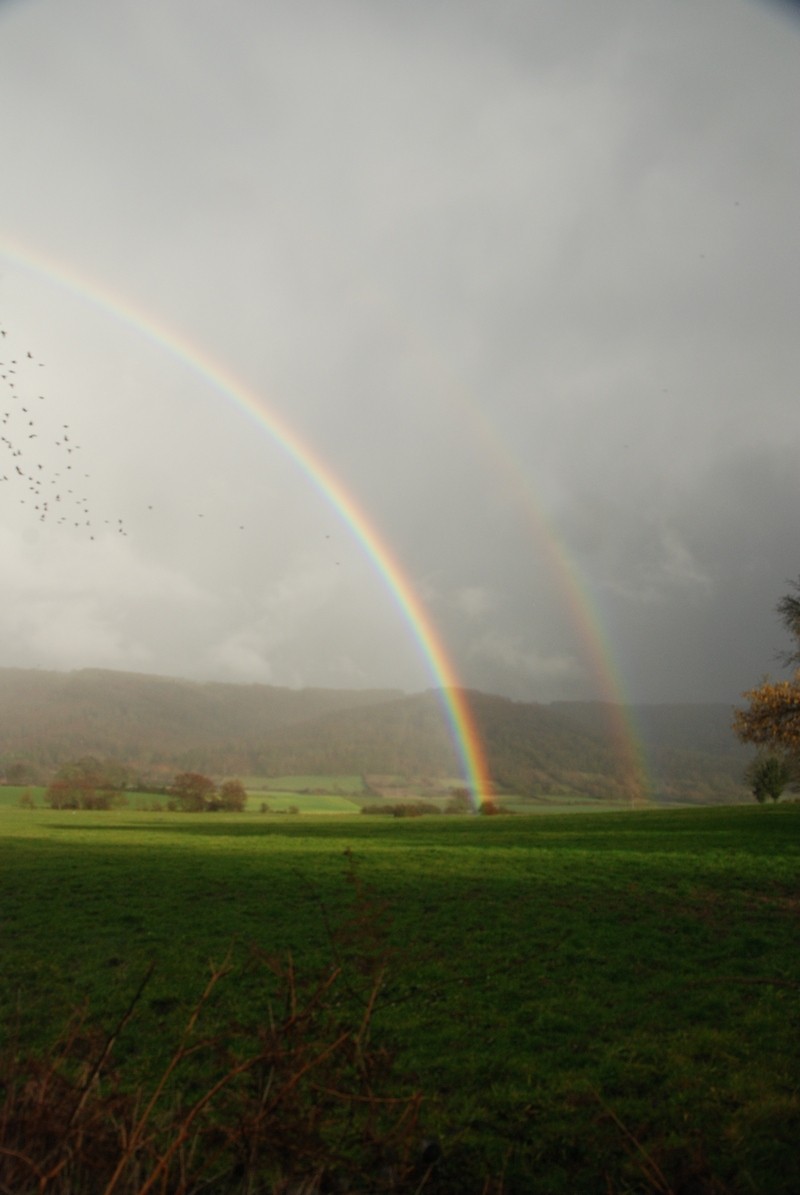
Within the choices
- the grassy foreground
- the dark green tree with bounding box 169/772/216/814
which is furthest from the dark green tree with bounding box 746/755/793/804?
the dark green tree with bounding box 169/772/216/814

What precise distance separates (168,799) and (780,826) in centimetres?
9870

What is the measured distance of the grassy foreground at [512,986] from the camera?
725 cm

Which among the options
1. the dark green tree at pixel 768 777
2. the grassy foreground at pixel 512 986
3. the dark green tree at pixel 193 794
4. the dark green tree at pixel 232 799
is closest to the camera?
the grassy foreground at pixel 512 986

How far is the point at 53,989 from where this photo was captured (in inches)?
543

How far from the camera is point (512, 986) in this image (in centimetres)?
1300

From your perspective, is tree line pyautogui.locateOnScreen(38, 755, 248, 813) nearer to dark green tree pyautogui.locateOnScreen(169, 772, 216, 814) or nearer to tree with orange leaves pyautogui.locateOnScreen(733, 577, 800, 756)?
dark green tree pyautogui.locateOnScreen(169, 772, 216, 814)

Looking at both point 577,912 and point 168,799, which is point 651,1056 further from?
point 168,799

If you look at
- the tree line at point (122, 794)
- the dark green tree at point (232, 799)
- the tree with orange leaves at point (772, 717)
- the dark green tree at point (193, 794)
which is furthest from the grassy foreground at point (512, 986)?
the dark green tree at point (232, 799)

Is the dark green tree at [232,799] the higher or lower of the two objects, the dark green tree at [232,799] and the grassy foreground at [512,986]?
the lower

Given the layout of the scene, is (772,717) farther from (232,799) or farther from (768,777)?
(232,799)

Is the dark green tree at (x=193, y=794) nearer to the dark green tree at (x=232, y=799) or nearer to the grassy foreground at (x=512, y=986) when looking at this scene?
the dark green tree at (x=232, y=799)

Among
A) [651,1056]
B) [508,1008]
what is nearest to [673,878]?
[508,1008]

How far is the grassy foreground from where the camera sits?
7246 millimetres

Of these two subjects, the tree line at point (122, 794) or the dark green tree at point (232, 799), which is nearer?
the tree line at point (122, 794)
